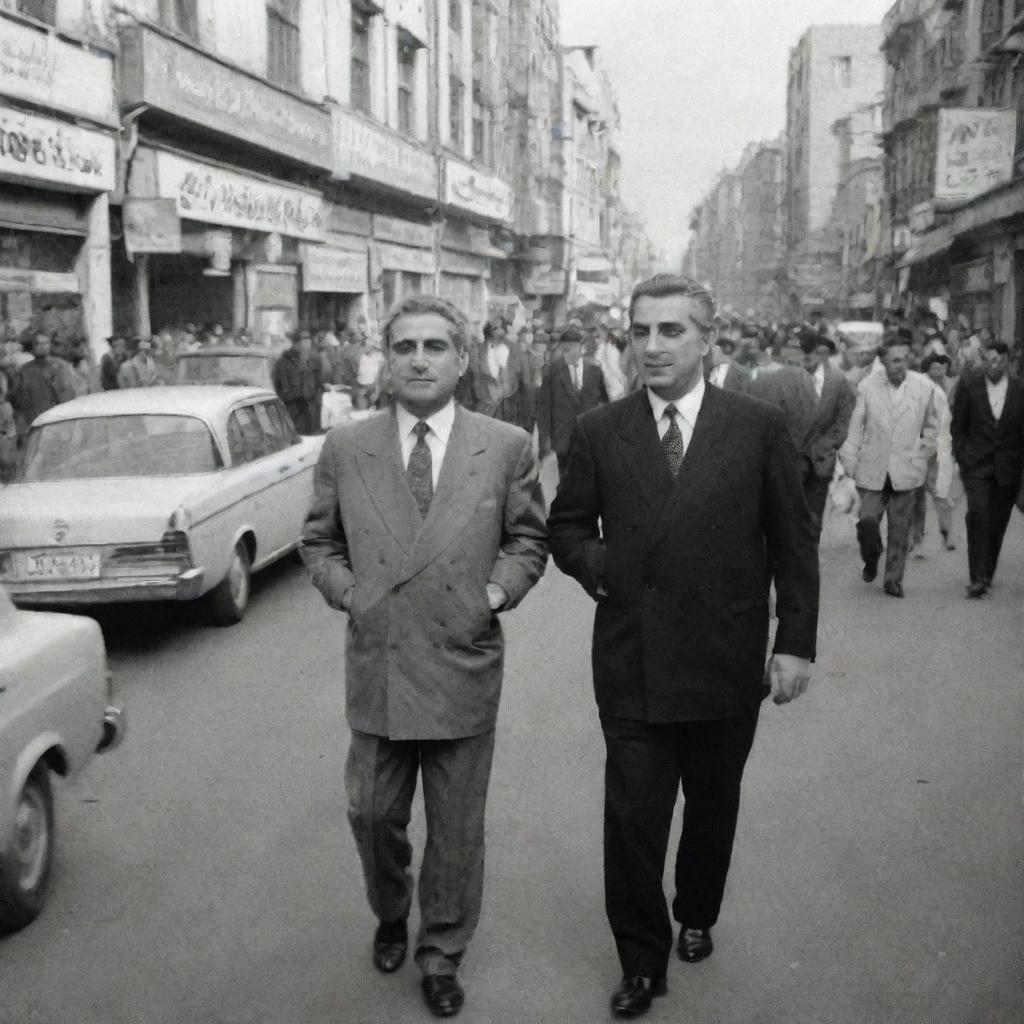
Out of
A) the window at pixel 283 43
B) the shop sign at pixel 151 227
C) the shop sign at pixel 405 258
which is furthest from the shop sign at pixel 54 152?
the shop sign at pixel 405 258

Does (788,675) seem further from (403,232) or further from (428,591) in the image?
(403,232)

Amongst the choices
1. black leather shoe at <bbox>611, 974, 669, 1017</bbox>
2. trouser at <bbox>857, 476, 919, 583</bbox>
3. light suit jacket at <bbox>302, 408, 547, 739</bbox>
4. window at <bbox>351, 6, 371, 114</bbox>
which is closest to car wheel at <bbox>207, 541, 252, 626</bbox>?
trouser at <bbox>857, 476, 919, 583</bbox>

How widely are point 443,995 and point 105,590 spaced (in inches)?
188

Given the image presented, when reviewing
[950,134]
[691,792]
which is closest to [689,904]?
[691,792]

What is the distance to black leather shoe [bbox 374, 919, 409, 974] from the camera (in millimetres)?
3822

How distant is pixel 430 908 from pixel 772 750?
2.63 m

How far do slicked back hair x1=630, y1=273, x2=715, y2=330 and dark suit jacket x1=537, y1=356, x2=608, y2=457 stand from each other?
1187 centimetres

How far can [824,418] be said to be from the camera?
950cm

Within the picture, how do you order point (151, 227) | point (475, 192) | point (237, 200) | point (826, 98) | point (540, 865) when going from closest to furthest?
point (540, 865), point (151, 227), point (237, 200), point (475, 192), point (826, 98)

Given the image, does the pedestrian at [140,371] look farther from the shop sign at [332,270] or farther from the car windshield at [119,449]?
the shop sign at [332,270]

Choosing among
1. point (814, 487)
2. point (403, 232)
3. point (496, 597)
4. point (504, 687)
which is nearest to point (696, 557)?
point (496, 597)

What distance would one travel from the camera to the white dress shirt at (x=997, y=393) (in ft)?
31.0

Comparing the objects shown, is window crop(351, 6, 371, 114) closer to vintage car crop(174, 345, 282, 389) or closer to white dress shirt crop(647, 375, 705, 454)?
vintage car crop(174, 345, 282, 389)

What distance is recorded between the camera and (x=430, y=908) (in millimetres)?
3688
